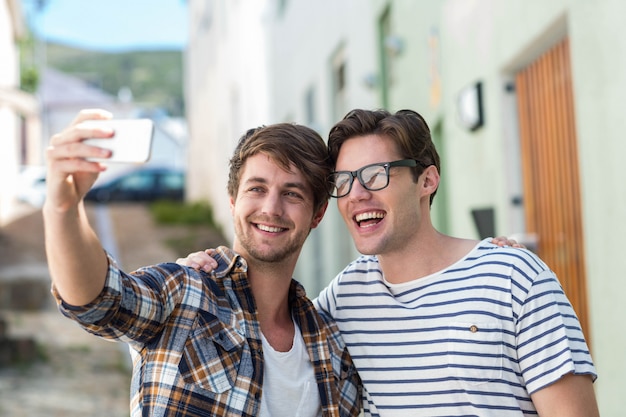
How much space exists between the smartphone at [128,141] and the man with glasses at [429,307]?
1.09 metres

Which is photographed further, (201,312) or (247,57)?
(247,57)

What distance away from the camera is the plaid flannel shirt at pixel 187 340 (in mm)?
2559

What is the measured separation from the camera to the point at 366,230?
10.0 ft

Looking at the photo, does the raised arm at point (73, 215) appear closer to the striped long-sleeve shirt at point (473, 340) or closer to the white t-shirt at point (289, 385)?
the white t-shirt at point (289, 385)

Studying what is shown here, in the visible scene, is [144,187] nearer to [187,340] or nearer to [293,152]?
[293,152]

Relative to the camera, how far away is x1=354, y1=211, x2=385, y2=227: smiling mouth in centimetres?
305

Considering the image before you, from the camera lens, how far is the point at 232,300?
2.97 metres

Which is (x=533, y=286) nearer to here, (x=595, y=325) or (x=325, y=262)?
(x=595, y=325)

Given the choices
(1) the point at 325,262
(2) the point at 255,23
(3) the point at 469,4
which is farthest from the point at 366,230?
(2) the point at 255,23

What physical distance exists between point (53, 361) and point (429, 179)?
8.60 meters

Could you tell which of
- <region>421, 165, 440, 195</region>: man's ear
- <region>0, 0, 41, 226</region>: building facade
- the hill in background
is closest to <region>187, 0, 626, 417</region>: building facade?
<region>421, 165, 440, 195</region>: man's ear

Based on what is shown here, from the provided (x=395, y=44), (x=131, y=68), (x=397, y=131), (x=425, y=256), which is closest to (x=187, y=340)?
(x=425, y=256)

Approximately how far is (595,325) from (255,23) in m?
14.2

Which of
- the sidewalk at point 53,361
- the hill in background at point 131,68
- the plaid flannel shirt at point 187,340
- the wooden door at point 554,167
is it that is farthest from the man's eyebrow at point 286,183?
the hill in background at point 131,68
